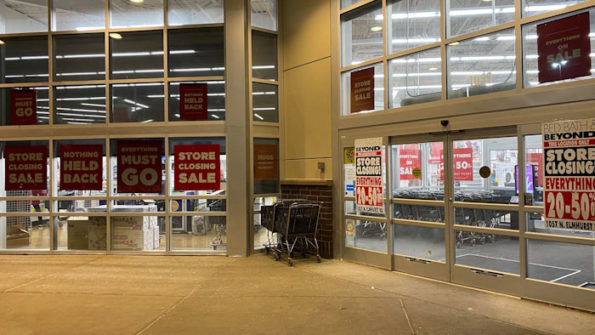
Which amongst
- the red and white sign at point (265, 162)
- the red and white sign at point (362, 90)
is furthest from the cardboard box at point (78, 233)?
the red and white sign at point (362, 90)

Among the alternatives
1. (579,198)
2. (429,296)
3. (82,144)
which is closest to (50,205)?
(82,144)

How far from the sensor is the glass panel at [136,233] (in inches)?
358

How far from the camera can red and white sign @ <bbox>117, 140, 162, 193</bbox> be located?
905 centimetres

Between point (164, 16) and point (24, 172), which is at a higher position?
point (164, 16)

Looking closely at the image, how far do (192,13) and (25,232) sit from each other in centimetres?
609

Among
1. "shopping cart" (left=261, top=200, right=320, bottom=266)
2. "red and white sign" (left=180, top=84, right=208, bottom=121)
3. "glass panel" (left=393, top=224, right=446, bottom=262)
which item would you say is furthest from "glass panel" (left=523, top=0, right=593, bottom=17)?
"red and white sign" (left=180, top=84, right=208, bottom=121)

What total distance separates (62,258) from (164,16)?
550cm

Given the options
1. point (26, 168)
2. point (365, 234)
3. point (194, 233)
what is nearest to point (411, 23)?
point (365, 234)

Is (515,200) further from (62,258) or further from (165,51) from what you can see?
(62,258)

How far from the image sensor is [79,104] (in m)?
9.28

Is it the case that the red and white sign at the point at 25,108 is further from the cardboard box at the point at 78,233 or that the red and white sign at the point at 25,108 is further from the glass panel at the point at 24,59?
the cardboard box at the point at 78,233

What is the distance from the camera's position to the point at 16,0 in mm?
9422

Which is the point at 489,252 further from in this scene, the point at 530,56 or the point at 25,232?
the point at 25,232

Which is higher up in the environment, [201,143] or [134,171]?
[201,143]
